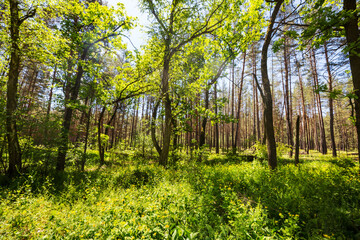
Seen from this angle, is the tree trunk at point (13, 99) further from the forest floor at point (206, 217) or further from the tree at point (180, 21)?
the tree at point (180, 21)

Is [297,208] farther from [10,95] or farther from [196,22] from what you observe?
[10,95]

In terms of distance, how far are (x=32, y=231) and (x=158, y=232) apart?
8.56ft

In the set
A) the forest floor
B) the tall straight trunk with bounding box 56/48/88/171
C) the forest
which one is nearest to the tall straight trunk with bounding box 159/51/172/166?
the forest

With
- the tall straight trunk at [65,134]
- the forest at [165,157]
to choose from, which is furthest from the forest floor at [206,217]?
the tall straight trunk at [65,134]

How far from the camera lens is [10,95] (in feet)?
18.9

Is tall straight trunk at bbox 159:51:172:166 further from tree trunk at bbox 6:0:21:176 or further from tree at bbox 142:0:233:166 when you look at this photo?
tree trunk at bbox 6:0:21:176

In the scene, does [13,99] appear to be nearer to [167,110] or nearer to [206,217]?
[167,110]

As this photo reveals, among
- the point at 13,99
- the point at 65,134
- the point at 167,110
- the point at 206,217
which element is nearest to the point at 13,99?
the point at 13,99

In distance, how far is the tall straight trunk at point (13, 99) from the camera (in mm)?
5566

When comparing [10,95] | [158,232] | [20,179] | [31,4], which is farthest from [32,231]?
[31,4]

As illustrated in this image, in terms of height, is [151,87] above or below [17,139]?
above

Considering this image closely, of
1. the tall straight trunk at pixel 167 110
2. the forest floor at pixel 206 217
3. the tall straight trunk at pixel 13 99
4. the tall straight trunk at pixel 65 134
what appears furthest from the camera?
the tall straight trunk at pixel 167 110

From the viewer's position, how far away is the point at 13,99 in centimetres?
582

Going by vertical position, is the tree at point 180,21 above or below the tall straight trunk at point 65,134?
above
